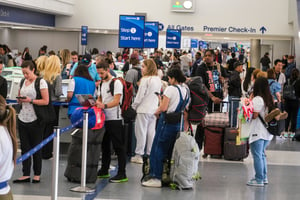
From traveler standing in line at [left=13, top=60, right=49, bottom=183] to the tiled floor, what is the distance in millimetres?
251

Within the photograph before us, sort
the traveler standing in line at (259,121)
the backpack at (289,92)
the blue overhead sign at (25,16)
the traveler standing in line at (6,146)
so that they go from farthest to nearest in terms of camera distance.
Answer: the blue overhead sign at (25,16), the backpack at (289,92), the traveler standing in line at (259,121), the traveler standing in line at (6,146)

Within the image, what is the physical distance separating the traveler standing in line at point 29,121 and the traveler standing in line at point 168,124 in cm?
155

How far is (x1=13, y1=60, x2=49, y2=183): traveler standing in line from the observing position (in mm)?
8766

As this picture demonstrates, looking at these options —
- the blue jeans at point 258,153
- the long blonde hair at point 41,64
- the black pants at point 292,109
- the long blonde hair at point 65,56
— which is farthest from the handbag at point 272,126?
the black pants at point 292,109

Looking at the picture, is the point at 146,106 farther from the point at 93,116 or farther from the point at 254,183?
the point at 254,183

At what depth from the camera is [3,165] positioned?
15.2ft

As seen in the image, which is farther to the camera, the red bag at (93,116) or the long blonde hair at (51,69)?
the long blonde hair at (51,69)

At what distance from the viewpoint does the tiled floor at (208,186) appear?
8.40 m

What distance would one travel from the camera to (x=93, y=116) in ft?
28.7

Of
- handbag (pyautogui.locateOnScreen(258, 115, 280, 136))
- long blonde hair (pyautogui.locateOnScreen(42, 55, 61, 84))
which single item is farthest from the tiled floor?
long blonde hair (pyautogui.locateOnScreen(42, 55, 61, 84))

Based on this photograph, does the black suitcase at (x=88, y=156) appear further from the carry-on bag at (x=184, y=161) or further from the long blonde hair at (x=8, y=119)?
the long blonde hair at (x=8, y=119)

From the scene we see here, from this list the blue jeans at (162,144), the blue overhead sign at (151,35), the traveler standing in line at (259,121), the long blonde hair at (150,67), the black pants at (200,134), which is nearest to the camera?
the blue jeans at (162,144)

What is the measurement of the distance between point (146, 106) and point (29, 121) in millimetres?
2273

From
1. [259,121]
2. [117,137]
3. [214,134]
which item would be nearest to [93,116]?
[117,137]
